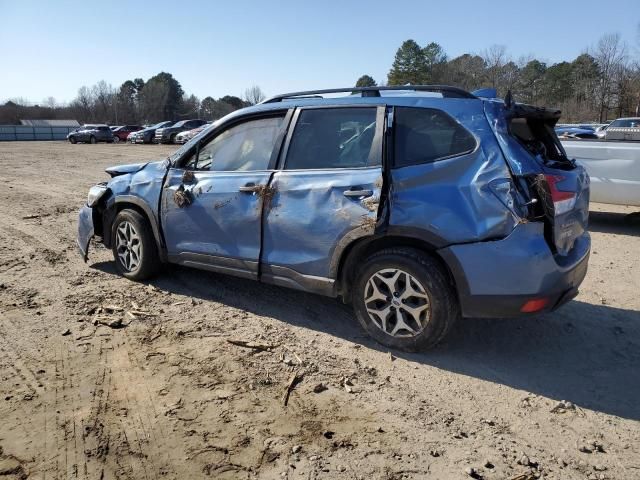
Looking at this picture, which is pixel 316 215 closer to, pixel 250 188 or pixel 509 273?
pixel 250 188

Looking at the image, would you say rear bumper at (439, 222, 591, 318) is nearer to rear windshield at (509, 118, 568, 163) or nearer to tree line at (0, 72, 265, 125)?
rear windshield at (509, 118, 568, 163)

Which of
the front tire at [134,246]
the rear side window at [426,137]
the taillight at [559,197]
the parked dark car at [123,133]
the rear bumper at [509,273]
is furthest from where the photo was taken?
the parked dark car at [123,133]

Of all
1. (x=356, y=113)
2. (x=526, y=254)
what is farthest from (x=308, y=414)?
(x=356, y=113)

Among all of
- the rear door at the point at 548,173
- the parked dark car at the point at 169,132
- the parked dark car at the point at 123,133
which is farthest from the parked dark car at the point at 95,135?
the rear door at the point at 548,173

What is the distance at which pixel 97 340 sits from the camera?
13.3 feet

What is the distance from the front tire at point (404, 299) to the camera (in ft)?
11.8

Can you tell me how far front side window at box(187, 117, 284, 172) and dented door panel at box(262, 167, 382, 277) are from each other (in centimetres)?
34

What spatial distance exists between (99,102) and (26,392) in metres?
106

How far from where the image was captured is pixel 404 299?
12.2ft

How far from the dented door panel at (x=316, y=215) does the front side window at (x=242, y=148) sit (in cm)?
34

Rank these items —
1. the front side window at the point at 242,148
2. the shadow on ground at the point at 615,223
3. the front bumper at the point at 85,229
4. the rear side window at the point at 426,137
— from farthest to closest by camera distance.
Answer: the shadow on ground at the point at 615,223
the front bumper at the point at 85,229
the front side window at the point at 242,148
the rear side window at the point at 426,137

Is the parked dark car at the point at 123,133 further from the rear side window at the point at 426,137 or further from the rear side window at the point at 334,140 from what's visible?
the rear side window at the point at 426,137

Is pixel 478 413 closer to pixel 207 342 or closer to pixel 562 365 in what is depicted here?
pixel 562 365

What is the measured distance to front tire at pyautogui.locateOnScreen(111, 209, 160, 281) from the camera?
520 centimetres
